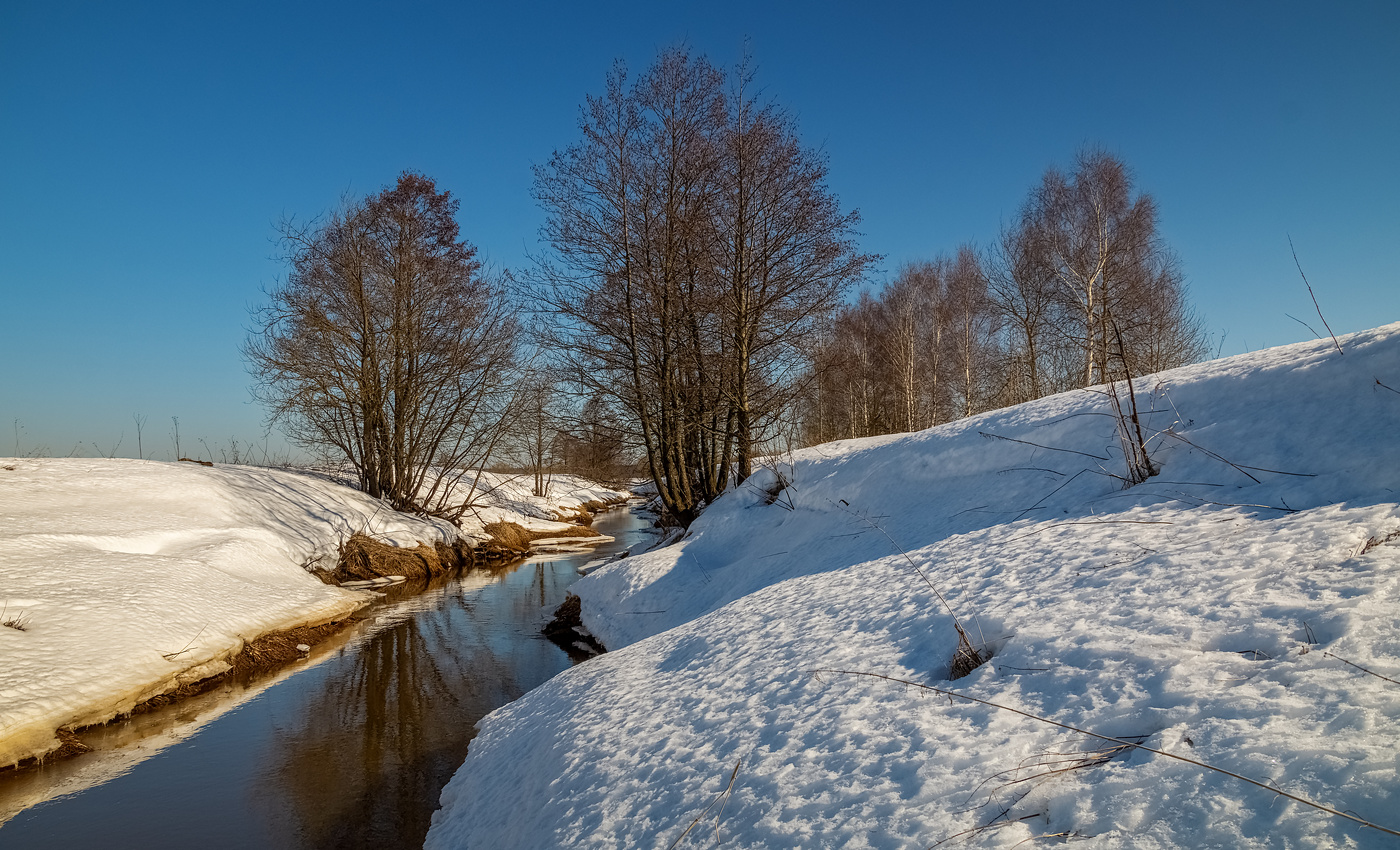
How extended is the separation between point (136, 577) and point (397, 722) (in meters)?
4.69

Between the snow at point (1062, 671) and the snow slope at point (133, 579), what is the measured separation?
4386 mm

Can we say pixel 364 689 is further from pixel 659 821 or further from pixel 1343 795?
pixel 1343 795

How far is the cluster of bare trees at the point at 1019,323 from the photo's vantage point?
58.0 ft

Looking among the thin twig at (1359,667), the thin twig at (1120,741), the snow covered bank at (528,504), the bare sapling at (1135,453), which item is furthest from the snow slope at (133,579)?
the bare sapling at (1135,453)

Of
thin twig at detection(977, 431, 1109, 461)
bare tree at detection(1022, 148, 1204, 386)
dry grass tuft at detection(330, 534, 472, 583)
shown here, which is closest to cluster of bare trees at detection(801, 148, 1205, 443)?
bare tree at detection(1022, 148, 1204, 386)

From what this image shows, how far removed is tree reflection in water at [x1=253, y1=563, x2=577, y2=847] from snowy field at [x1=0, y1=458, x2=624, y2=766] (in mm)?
Answer: 1621

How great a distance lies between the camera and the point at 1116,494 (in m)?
4.15

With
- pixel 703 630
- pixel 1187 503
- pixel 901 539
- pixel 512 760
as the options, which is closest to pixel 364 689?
pixel 512 760

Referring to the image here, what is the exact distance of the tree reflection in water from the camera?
4.95 metres

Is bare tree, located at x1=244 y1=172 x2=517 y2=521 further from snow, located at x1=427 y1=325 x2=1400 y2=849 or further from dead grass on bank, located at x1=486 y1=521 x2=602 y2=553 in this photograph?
snow, located at x1=427 y1=325 x2=1400 y2=849

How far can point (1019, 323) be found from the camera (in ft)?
68.4

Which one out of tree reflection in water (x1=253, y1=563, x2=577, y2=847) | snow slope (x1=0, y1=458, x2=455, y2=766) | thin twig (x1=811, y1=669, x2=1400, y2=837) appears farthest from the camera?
snow slope (x1=0, y1=458, x2=455, y2=766)

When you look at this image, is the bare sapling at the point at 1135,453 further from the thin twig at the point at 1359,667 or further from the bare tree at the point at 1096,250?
the bare tree at the point at 1096,250

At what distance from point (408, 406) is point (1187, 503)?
19.9 metres
